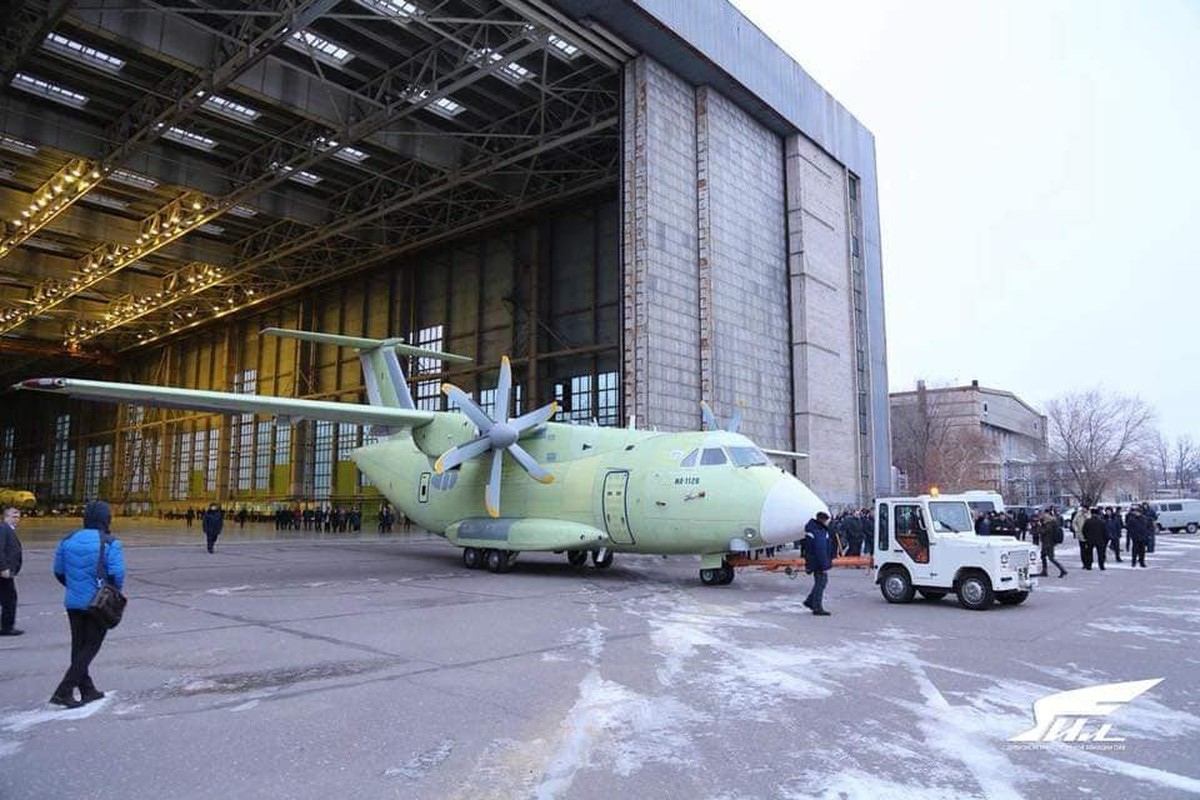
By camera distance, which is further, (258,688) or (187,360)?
(187,360)

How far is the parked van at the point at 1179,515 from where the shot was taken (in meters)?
49.8

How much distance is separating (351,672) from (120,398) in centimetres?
1093

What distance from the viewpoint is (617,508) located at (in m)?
16.7

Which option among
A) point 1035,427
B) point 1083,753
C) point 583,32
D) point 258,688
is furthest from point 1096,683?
point 1035,427

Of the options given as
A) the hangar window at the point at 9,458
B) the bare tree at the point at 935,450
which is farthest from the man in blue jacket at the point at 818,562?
the hangar window at the point at 9,458

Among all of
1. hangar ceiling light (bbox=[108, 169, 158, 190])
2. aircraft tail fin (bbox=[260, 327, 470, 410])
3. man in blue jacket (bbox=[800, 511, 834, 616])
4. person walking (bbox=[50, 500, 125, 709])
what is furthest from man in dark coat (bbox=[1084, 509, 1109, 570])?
hangar ceiling light (bbox=[108, 169, 158, 190])

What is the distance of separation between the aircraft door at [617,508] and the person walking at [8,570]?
33.8ft

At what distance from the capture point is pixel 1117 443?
62625 mm

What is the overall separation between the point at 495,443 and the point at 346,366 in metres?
38.5

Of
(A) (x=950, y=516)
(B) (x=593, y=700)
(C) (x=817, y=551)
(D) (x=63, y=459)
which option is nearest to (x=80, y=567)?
(B) (x=593, y=700)

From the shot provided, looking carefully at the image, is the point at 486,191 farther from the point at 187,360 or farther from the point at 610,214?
the point at 187,360

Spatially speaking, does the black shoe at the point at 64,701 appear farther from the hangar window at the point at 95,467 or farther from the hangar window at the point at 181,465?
the hangar window at the point at 95,467

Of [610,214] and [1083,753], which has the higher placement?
[610,214]

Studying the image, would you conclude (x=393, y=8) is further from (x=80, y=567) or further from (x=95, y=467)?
(x=95, y=467)
